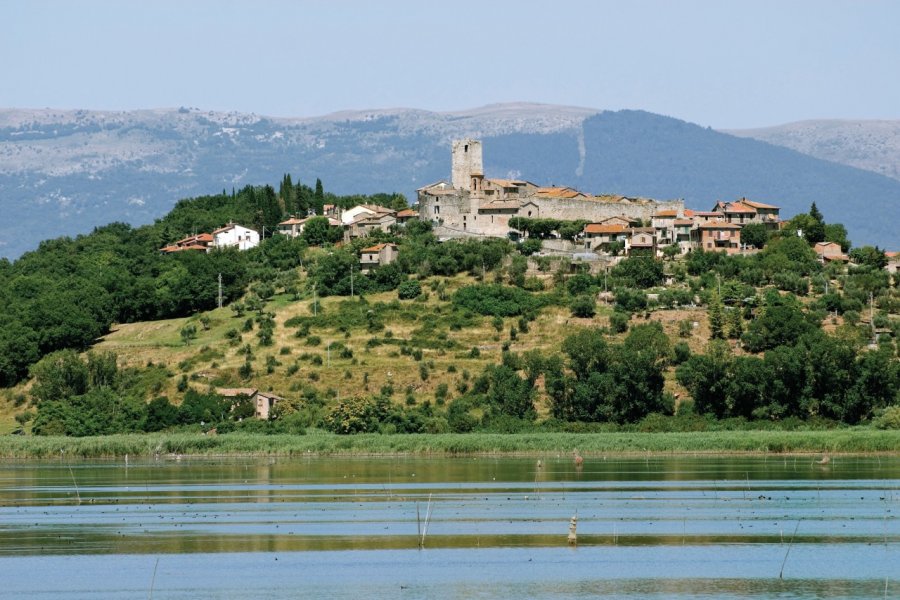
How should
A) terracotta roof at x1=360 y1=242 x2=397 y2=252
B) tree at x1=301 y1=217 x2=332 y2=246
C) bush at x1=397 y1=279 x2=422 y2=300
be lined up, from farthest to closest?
tree at x1=301 y1=217 x2=332 y2=246, terracotta roof at x1=360 y1=242 x2=397 y2=252, bush at x1=397 y1=279 x2=422 y2=300

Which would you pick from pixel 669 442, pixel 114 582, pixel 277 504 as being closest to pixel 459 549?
pixel 114 582

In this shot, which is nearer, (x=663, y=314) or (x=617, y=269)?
(x=663, y=314)

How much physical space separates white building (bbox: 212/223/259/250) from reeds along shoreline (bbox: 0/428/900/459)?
53753 millimetres

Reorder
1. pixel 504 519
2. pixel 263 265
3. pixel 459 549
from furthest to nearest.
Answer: pixel 263 265 < pixel 504 519 < pixel 459 549

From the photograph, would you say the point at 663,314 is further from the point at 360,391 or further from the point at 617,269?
the point at 360,391

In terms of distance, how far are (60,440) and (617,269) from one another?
42750mm

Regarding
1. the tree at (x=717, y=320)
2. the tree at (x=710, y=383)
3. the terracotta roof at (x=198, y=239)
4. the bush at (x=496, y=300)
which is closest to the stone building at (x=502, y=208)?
the bush at (x=496, y=300)

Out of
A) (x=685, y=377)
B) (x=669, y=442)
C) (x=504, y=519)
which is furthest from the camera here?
(x=685, y=377)

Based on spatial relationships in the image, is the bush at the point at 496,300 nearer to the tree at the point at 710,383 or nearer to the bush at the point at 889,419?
the tree at the point at 710,383

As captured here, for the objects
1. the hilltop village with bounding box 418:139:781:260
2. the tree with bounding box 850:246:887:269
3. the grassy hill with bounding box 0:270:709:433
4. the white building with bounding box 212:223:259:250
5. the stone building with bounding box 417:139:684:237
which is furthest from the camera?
the white building with bounding box 212:223:259:250

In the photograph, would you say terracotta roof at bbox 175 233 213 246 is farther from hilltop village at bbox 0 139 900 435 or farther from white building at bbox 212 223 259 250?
white building at bbox 212 223 259 250

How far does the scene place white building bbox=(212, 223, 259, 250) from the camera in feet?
431

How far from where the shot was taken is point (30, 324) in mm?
103500

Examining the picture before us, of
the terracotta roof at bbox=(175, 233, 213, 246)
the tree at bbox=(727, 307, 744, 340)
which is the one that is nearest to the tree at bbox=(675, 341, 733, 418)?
the tree at bbox=(727, 307, 744, 340)
